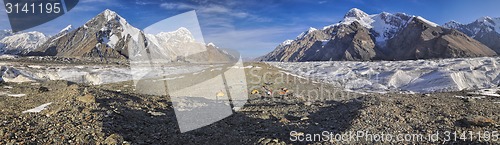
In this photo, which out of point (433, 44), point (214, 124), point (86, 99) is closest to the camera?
point (214, 124)

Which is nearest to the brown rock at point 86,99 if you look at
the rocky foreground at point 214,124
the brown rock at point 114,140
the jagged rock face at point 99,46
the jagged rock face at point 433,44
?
the rocky foreground at point 214,124

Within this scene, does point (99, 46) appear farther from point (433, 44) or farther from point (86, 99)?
point (86, 99)

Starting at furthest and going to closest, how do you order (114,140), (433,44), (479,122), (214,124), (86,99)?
(433,44), (86,99), (214,124), (479,122), (114,140)

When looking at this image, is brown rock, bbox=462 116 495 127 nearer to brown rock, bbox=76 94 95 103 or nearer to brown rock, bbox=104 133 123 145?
brown rock, bbox=104 133 123 145

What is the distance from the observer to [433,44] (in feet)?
495

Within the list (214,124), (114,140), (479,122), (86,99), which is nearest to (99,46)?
(86,99)

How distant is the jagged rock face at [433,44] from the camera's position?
139 meters

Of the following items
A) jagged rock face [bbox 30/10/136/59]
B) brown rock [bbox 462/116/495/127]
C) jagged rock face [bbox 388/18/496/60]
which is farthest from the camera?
jagged rock face [bbox 30/10/136/59]

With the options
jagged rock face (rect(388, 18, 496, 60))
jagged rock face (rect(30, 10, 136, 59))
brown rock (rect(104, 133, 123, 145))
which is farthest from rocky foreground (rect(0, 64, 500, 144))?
jagged rock face (rect(30, 10, 136, 59))

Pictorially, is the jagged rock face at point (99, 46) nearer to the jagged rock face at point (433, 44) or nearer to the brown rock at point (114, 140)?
the jagged rock face at point (433, 44)

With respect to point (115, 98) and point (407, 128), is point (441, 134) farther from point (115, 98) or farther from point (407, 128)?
point (115, 98)

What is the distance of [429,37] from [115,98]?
176 m

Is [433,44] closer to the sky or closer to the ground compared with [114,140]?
closer to the sky

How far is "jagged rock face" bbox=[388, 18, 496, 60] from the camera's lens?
456 ft
